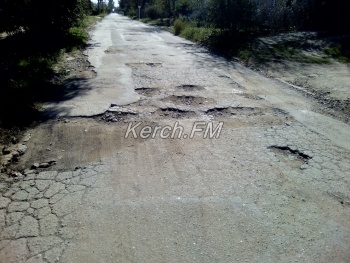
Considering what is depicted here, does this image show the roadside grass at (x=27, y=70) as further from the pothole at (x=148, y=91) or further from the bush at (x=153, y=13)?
the bush at (x=153, y=13)

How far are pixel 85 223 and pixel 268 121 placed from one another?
3.95m

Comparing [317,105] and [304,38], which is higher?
[304,38]

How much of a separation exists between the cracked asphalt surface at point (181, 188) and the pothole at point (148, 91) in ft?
1.81

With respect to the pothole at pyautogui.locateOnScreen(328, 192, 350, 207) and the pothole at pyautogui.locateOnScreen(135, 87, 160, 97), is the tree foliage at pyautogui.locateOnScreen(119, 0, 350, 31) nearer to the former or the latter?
the pothole at pyautogui.locateOnScreen(135, 87, 160, 97)

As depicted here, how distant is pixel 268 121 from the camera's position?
5.58 meters

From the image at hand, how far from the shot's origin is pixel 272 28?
62.2ft

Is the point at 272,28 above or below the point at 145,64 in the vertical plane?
above

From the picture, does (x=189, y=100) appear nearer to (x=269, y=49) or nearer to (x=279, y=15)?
(x=269, y=49)

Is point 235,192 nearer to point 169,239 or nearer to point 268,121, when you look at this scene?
point 169,239

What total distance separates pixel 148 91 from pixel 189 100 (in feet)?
3.90

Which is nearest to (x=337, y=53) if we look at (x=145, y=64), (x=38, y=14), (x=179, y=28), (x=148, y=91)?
(x=145, y=64)

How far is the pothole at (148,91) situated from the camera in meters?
6.93

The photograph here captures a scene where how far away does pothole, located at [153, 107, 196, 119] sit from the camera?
18.7ft

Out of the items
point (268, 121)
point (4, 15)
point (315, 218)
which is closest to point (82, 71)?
point (4, 15)
